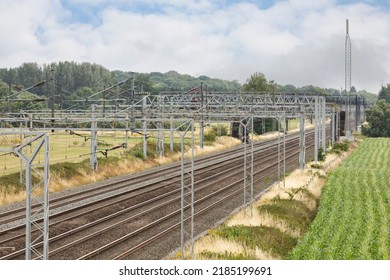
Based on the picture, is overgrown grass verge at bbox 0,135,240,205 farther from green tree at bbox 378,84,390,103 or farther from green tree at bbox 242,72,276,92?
green tree at bbox 378,84,390,103

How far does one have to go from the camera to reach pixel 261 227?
2195 cm

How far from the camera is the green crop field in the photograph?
19.0 meters

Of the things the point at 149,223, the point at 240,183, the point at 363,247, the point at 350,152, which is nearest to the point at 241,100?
the point at 350,152

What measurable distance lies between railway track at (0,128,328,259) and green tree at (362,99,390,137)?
217 feet

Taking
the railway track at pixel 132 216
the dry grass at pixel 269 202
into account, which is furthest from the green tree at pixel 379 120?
the railway track at pixel 132 216

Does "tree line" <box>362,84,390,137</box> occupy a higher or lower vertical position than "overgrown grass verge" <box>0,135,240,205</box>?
higher

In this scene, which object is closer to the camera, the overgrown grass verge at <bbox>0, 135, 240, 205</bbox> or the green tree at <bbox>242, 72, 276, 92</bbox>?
the overgrown grass verge at <bbox>0, 135, 240, 205</bbox>

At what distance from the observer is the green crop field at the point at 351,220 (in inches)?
747

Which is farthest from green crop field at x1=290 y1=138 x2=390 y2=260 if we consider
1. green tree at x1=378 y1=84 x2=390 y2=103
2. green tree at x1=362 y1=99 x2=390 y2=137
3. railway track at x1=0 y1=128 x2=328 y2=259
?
green tree at x1=378 y1=84 x2=390 y2=103

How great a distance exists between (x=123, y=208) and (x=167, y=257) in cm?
966

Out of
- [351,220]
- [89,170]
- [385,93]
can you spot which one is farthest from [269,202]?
[385,93]

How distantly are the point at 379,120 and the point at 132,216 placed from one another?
285 ft

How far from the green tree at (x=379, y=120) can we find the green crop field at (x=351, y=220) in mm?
60196
